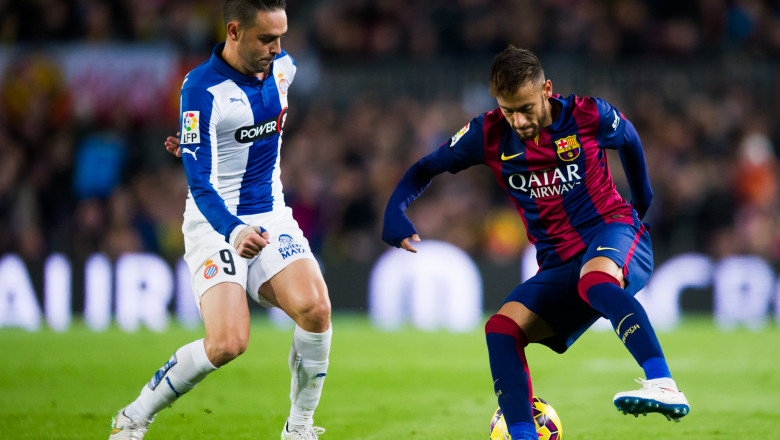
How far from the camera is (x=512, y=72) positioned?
464 cm

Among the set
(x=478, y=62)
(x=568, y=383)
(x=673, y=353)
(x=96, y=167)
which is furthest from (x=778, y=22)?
(x=96, y=167)

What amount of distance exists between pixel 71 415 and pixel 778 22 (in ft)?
43.9

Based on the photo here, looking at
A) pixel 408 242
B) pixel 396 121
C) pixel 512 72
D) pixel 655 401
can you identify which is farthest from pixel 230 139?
pixel 396 121

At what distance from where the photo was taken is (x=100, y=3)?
1622 centimetres

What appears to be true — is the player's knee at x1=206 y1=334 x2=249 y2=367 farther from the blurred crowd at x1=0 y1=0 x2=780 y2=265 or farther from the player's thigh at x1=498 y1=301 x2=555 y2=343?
the blurred crowd at x1=0 y1=0 x2=780 y2=265

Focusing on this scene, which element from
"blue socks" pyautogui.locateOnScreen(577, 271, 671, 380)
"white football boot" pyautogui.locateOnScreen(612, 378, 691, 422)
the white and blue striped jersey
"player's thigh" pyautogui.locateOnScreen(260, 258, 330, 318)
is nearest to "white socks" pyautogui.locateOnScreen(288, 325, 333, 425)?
"player's thigh" pyautogui.locateOnScreen(260, 258, 330, 318)

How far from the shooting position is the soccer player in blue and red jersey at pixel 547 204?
471cm

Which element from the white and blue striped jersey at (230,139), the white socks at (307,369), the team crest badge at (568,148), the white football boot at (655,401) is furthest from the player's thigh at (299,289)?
the white football boot at (655,401)

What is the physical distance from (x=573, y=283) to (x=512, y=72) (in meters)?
1.13

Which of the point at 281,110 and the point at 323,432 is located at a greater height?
the point at 281,110

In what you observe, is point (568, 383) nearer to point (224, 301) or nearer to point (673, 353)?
point (673, 353)

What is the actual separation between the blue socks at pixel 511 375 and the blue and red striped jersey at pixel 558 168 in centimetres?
47

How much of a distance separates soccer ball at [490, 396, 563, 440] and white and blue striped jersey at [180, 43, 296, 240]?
1.75 meters

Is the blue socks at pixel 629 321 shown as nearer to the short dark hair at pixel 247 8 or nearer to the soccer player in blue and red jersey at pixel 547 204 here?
the soccer player in blue and red jersey at pixel 547 204
